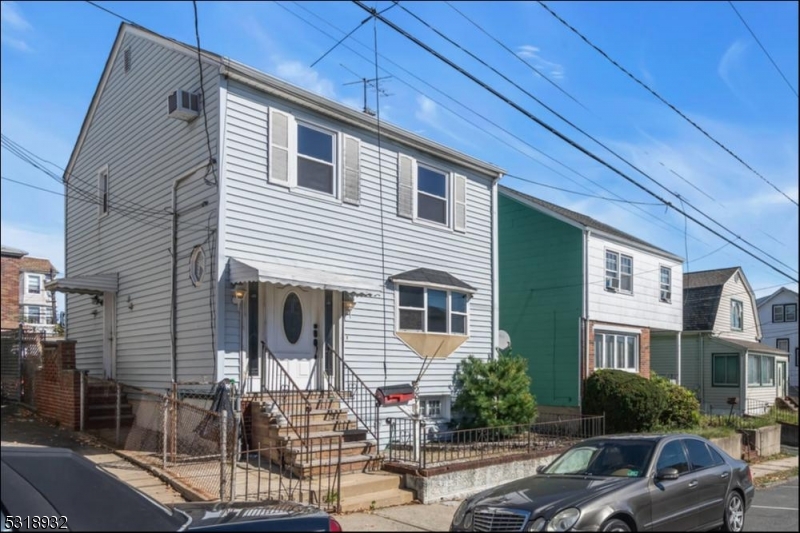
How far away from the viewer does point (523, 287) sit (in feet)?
72.7

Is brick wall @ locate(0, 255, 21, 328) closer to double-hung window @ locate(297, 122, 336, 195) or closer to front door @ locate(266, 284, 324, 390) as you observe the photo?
front door @ locate(266, 284, 324, 390)

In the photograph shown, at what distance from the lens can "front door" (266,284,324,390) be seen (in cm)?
1227

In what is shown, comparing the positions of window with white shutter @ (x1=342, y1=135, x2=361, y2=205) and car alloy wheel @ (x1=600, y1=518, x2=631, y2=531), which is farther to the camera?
window with white shutter @ (x1=342, y1=135, x2=361, y2=205)

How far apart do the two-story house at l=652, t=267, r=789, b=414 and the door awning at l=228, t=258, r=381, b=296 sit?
19.8 meters

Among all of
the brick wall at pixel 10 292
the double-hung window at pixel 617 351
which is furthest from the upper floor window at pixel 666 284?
the brick wall at pixel 10 292

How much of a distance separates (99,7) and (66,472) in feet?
24.1

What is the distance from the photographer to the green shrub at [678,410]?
61.1 feet

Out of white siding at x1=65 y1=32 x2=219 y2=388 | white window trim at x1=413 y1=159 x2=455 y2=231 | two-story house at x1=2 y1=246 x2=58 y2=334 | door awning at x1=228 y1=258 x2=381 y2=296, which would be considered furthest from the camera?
two-story house at x1=2 y1=246 x2=58 y2=334

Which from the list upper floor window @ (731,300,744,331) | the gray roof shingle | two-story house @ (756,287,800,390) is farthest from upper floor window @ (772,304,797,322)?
the gray roof shingle

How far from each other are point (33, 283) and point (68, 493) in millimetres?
37441

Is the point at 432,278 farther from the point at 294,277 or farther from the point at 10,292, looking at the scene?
the point at 10,292

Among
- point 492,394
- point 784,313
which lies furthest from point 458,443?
point 784,313

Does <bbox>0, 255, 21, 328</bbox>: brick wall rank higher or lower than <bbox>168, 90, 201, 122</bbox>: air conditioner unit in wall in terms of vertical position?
lower

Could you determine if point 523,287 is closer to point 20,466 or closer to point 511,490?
point 511,490
